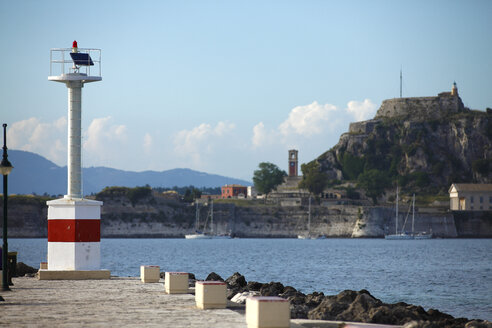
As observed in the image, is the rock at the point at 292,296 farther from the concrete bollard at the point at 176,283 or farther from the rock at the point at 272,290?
the concrete bollard at the point at 176,283

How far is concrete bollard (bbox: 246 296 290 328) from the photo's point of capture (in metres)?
9.83

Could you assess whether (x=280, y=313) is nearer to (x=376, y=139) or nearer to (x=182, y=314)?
(x=182, y=314)

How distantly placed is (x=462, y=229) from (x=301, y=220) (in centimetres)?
2147

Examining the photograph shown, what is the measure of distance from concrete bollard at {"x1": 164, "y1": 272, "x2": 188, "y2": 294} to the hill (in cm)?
10734

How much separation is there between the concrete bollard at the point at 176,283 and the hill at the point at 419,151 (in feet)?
352

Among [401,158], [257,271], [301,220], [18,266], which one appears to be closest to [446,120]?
[401,158]

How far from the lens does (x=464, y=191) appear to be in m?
116

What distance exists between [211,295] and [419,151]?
11517cm

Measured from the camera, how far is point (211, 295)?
41.8 feet

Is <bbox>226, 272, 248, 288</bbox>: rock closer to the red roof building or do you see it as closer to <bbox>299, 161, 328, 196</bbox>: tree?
<bbox>299, 161, 328, 196</bbox>: tree

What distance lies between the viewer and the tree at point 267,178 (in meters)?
132

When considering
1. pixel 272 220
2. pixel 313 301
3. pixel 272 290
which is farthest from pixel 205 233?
pixel 313 301

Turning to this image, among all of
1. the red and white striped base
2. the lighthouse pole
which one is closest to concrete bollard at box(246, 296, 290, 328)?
the red and white striped base

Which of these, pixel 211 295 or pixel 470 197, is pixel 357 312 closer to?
pixel 211 295
